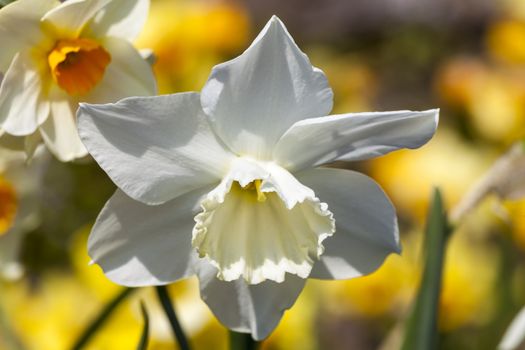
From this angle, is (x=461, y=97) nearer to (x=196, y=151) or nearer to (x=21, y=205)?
(x=21, y=205)

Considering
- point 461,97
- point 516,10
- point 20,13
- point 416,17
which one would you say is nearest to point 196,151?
point 20,13

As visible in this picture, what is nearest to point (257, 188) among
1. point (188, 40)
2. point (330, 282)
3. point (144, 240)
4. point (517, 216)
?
point (144, 240)

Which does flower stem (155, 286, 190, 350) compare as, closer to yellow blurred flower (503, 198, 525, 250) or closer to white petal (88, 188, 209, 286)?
white petal (88, 188, 209, 286)

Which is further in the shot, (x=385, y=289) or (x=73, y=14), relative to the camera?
(x=385, y=289)

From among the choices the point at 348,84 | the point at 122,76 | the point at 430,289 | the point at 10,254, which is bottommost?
the point at 348,84

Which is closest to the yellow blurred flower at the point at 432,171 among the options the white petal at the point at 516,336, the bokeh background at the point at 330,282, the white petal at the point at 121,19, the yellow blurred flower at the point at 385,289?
the bokeh background at the point at 330,282

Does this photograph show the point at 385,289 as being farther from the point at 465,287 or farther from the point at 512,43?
the point at 512,43

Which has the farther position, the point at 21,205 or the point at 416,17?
the point at 416,17
